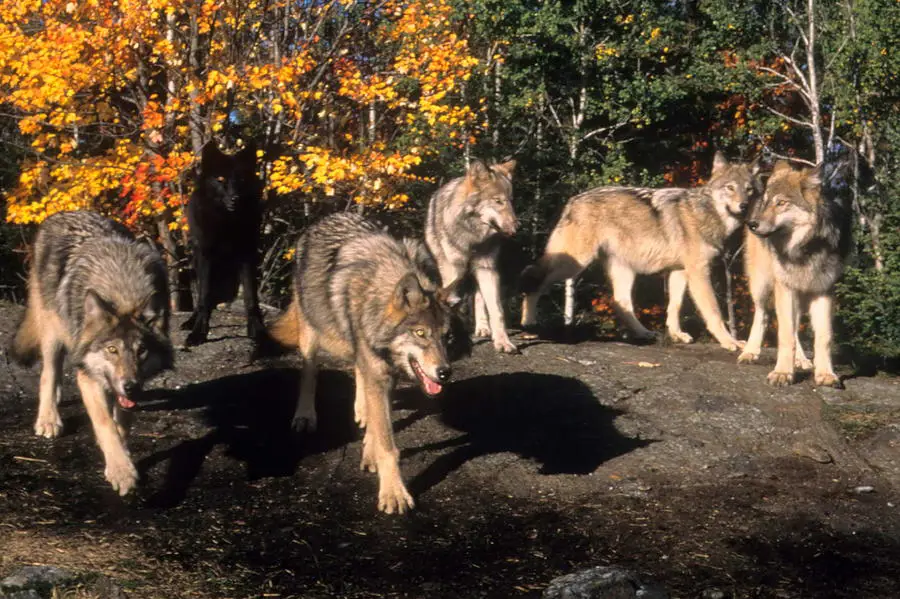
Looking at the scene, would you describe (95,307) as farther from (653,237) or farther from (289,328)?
(653,237)

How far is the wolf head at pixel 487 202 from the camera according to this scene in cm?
946

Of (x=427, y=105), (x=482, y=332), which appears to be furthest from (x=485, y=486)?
(x=427, y=105)

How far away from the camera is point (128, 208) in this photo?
508 inches

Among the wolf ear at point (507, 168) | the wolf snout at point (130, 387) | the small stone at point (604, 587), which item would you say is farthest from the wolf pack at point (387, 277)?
the small stone at point (604, 587)

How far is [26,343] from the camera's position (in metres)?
7.06

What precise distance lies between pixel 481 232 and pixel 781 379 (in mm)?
3283

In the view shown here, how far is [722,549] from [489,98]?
13558mm

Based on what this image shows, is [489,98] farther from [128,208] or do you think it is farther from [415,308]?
[415,308]

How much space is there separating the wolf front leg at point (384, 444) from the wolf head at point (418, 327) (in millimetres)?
195

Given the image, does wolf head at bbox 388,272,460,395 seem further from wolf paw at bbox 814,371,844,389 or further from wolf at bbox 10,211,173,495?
wolf paw at bbox 814,371,844,389

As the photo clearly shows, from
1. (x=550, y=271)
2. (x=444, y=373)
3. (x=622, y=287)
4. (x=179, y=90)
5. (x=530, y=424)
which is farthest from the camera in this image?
(x=179, y=90)

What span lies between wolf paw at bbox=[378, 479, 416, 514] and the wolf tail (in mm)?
2187

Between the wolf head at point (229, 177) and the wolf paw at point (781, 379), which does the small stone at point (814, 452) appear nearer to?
the wolf paw at point (781, 379)

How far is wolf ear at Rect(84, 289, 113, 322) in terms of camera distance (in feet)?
17.4
